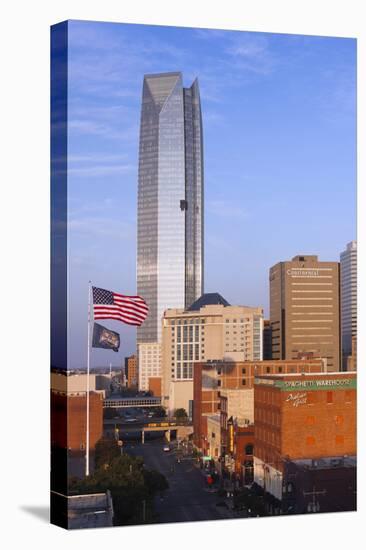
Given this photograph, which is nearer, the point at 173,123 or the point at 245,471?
the point at 245,471

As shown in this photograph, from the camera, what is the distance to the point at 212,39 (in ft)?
89.0

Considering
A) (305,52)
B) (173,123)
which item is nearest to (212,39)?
(305,52)

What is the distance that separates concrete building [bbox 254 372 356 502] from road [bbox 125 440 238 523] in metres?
1.85

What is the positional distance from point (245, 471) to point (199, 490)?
3.18m

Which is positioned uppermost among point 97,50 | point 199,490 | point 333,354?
point 97,50

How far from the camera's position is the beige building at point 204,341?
3089 cm

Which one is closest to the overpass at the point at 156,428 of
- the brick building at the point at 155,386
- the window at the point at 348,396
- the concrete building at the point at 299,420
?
the brick building at the point at 155,386

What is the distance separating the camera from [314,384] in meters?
29.8

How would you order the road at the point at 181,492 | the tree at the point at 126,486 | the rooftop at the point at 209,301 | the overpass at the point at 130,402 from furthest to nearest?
the rooftop at the point at 209,301, the overpass at the point at 130,402, the road at the point at 181,492, the tree at the point at 126,486

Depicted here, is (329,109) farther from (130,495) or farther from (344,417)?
(130,495)

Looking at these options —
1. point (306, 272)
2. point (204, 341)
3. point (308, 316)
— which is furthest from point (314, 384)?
point (308, 316)

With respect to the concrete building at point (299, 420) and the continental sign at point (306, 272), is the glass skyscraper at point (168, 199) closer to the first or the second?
the continental sign at point (306, 272)

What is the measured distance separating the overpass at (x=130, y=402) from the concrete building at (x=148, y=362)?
0.37 m

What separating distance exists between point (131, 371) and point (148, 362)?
1.84m
